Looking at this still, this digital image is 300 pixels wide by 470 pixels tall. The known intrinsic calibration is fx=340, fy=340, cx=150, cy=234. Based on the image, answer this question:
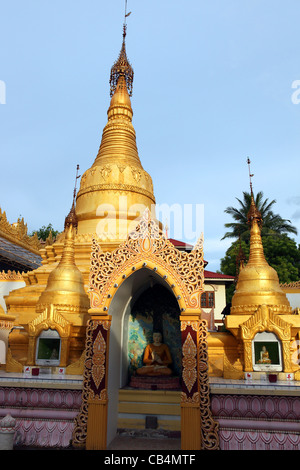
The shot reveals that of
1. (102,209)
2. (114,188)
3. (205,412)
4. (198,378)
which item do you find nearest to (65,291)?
(198,378)

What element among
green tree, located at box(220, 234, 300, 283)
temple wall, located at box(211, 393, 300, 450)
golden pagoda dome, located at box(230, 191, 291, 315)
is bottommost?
temple wall, located at box(211, 393, 300, 450)

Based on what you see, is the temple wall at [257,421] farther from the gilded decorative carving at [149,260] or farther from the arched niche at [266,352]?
the gilded decorative carving at [149,260]

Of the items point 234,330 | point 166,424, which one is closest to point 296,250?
point 234,330

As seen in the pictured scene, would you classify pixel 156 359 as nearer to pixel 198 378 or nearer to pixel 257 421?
pixel 198 378

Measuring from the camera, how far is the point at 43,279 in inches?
539

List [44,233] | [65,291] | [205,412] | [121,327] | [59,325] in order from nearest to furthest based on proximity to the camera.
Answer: [205,412] < [121,327] < [59,325] < [65,291] < [44,233]

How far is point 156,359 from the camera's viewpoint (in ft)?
28.0

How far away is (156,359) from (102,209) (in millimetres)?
8299

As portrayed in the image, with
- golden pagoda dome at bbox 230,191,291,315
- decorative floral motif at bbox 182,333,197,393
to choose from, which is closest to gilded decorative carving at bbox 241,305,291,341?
golden pagoda dome at bbox 230,191,291,315

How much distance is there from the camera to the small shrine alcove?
20.7 feet

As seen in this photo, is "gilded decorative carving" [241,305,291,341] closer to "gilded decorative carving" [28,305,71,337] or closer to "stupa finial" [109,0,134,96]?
"gilded decorative carving" [28,305,71,337]

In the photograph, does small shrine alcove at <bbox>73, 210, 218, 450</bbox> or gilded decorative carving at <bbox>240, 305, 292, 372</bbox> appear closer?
small shrine alcove at <bbox>73, 210, 218, 450</bbox>

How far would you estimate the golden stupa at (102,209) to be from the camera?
10.8 metres

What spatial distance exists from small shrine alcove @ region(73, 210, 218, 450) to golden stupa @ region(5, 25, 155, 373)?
11.0 ft
